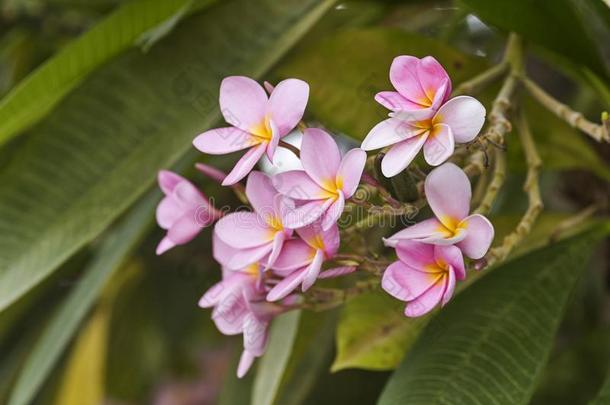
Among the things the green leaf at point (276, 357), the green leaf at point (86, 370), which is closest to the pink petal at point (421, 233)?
the green leaf at point (276, 357)

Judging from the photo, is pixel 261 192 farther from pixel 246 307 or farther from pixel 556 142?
pixel 556 142

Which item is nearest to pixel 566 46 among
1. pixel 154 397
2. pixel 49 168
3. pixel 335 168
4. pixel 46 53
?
pixel 335 168

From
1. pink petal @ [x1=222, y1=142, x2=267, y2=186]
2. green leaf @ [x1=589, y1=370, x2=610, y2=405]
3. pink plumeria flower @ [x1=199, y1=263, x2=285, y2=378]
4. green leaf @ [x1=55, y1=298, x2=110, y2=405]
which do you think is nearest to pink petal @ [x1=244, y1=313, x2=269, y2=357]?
→ pink plumeria flower @ [x1=199, y1=263, x2=285, y2=378]

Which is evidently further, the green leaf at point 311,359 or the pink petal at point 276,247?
the green leaf at point 311,359

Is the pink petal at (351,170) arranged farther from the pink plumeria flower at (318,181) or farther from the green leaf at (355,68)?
the green leaf at (355,68)

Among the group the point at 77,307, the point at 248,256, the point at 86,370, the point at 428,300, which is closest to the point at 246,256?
the point at 248,256

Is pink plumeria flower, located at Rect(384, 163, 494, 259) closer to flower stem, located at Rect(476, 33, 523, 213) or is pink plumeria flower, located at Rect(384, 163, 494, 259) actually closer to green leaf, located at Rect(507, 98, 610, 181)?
flower stem, located at Rect(476, 33, 523, 213)

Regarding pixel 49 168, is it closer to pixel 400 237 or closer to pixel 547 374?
pixel 400 237
